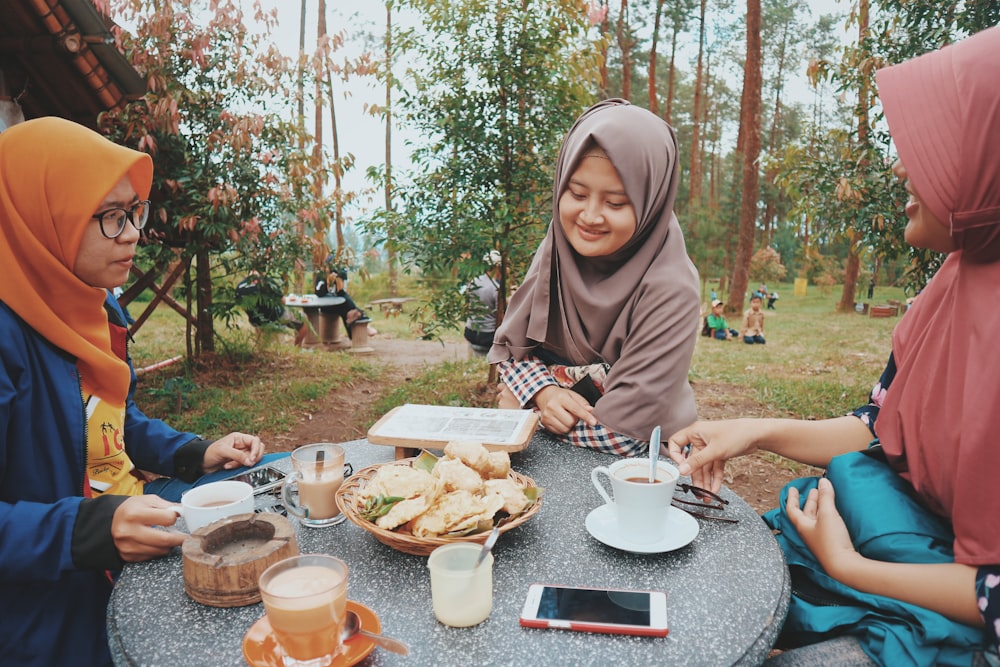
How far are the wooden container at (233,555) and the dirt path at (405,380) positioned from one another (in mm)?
3397

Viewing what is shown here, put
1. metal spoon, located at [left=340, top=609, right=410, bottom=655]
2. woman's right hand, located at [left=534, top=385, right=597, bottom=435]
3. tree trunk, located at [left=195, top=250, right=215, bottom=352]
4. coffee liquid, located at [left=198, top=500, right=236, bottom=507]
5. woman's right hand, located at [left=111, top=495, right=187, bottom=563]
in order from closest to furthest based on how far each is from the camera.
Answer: metal spoon, located at [left=340, top=609, right=410, bottom=655] < woman's right hand, located at [left=111, top=495, right=187, bottom=563] < coffee liquid, located at [left=198, top=500, right=236, bottom=507] < woman's right hand, located at [left=534, top=385, right=597, bottom=435] < tree trunk, located at [left=195, top=250, right=215, bottom=352]

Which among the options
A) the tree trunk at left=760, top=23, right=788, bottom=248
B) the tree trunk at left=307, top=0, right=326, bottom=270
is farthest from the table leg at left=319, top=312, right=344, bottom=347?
the tree trunk at left=760, top=23, right=788, bottom=248

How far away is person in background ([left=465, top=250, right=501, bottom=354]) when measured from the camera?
4.96 m

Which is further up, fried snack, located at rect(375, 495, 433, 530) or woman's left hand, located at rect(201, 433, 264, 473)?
fried snack, located at rect(375, 495, 433, 530)

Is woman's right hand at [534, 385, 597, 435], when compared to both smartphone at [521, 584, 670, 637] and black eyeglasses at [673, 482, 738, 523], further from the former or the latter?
smartphone at [521, 584, 670, 637]

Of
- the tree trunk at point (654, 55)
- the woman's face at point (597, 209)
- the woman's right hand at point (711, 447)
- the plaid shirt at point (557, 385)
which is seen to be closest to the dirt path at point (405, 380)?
the plaid shirt at point (557, 385)

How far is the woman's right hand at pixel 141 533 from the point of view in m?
1.27

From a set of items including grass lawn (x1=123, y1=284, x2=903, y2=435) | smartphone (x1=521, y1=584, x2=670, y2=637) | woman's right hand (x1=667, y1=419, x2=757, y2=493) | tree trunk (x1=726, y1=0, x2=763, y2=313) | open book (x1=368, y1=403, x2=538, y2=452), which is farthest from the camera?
tree trunk (x1=726, y1=0, x2=763, y2=313)

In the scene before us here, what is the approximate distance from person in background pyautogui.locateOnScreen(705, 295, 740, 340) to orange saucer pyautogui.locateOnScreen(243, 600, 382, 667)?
36.6ft

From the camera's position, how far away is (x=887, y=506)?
4.44 feet

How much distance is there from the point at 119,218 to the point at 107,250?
0.31 ft

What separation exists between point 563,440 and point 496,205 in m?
3.16

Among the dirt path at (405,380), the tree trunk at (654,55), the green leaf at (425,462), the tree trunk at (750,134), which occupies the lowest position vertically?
the dirt path at (405,380)

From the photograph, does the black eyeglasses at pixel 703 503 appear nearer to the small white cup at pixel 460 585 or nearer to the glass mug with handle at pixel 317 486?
the small white cup at pixel 460 585
